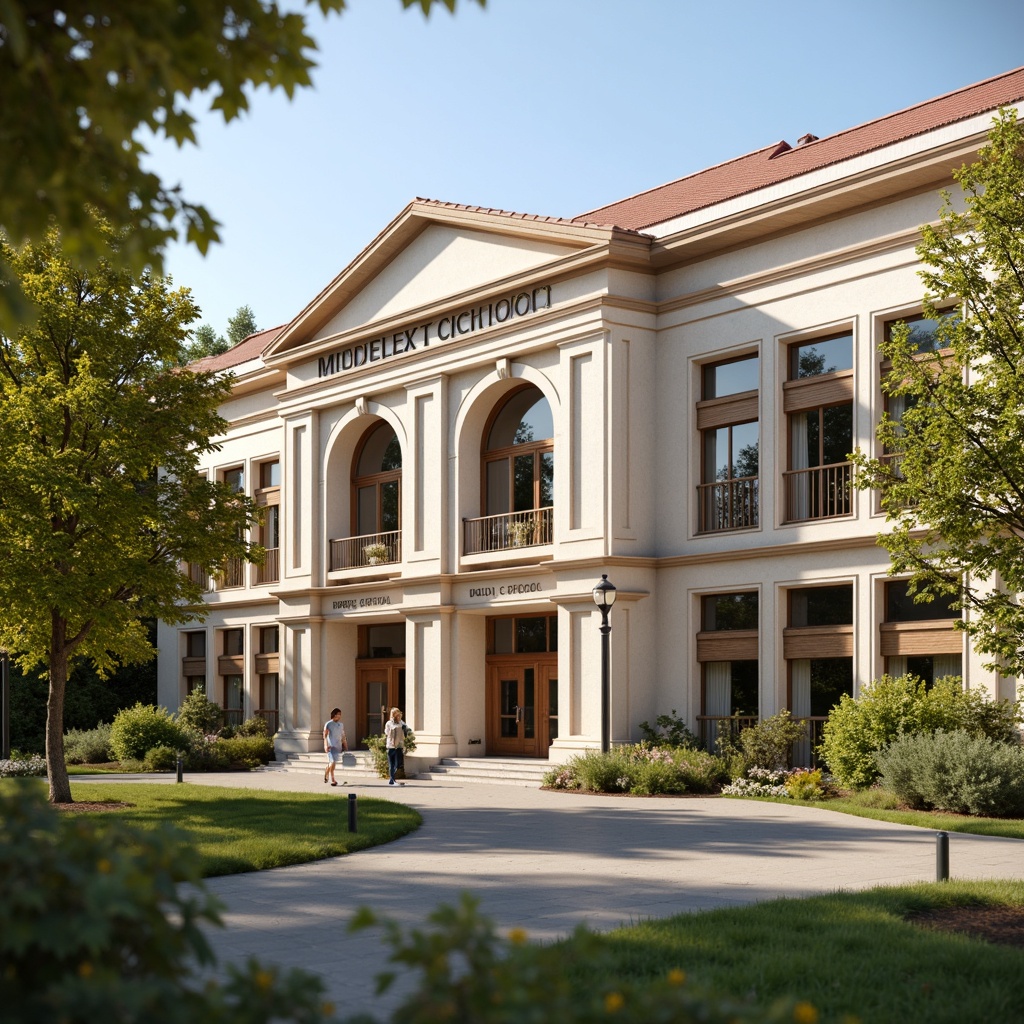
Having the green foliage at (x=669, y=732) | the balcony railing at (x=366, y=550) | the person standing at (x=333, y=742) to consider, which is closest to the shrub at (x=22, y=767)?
the person standing at (x=333, y=742)

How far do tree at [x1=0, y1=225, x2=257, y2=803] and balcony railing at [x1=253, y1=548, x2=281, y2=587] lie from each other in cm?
1885

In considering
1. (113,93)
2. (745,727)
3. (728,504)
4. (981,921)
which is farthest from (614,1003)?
(728,504)

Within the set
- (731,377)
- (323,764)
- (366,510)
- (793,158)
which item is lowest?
(323,764)

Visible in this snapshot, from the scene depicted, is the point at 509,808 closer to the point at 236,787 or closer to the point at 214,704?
the point at 236,787

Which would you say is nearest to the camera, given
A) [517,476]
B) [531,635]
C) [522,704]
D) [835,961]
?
[835,961]

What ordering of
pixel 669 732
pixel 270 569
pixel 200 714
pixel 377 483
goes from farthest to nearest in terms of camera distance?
pixel 270 569
pixel 200 714
pixel 377 483
pixel 669 732

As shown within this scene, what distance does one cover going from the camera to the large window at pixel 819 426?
89.1 feet

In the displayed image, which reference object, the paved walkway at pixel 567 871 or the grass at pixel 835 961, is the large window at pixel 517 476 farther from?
the grass at pixel 835 961

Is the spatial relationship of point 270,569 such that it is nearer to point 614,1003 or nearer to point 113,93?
point 113,93

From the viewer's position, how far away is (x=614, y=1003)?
4242mm

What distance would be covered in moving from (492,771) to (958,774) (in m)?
13.5

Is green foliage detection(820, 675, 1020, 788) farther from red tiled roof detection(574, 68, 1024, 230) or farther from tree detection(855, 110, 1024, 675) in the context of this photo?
red tiled roof detection(574, 68, 1024, 230)

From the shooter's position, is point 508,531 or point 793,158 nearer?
point 793,158

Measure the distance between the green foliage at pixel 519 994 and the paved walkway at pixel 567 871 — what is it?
149 inches
